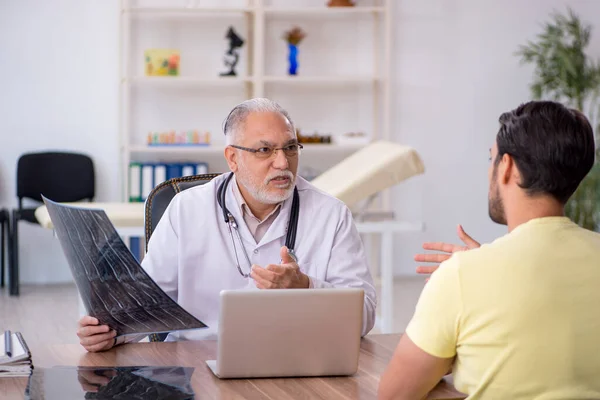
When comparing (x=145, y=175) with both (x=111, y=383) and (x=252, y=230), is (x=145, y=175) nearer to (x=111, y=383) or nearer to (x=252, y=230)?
(x=252, y=230)

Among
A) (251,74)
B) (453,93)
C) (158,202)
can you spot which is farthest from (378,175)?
(453,93)

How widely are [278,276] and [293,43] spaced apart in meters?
4.56

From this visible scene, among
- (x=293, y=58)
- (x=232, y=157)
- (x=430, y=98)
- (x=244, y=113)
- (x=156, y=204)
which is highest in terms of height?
(x=293, y=58)

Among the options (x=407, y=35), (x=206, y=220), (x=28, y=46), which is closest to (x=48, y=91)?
(x=28, y=46)

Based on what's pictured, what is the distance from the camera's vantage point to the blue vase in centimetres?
619

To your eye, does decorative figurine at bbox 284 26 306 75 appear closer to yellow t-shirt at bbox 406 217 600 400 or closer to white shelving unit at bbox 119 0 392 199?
white shelving unit at bbox 119 0 392 199

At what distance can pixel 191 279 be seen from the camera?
88.5 inches

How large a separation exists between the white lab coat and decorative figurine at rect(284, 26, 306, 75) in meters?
4.00

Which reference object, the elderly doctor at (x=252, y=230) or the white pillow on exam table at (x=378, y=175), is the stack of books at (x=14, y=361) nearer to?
the elderly doctor at (x=252, y=230)

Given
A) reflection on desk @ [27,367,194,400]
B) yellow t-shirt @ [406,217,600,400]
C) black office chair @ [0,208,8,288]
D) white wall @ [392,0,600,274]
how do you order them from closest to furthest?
yellow t-shirt @ [406,217,600,400] → reflection on desk @ [27,367,194,400] → black office chair @ [0,208,8,288] → white wall @ [392,0,600,274]

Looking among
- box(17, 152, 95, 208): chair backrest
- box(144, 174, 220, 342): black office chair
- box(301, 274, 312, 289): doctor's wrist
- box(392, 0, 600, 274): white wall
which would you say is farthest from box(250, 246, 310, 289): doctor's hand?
box(392, 0, 600, 274): white wall

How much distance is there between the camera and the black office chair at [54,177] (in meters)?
5.89

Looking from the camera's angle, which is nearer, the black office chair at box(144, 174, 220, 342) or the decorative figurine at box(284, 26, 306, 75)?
the black office chair at box(144, 174, 220, 342)

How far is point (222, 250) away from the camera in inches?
88.0
